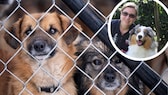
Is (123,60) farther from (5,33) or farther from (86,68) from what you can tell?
(5,33)

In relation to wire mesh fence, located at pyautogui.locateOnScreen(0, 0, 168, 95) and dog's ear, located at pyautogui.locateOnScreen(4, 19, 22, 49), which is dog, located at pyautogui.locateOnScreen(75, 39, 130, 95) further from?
dog's ear, located at pyautogui.locateOnScreen(4, 19, 22, 49)

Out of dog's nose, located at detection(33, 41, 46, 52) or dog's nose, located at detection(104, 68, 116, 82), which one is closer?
dog's nose, located at detection(33, 41, 46, 52)

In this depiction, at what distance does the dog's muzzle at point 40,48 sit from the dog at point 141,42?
37cm

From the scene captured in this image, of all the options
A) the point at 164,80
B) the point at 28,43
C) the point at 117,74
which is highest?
the point at 28,43

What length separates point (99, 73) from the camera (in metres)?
2.33

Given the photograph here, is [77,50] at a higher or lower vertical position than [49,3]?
lower

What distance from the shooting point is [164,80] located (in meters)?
2.35

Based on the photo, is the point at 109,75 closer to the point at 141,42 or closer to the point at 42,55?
the point at 141,42

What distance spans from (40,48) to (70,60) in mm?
188

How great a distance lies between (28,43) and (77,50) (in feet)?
0.83

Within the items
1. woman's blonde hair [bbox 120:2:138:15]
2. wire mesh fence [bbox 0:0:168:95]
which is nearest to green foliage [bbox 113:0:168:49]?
woman's blonde hair [bbox 120:2:138:15]

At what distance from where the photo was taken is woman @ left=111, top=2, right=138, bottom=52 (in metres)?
2.17

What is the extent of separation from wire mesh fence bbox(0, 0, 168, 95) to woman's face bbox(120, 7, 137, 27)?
8 cm

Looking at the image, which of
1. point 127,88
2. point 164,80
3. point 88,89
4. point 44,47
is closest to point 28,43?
point 44,47
